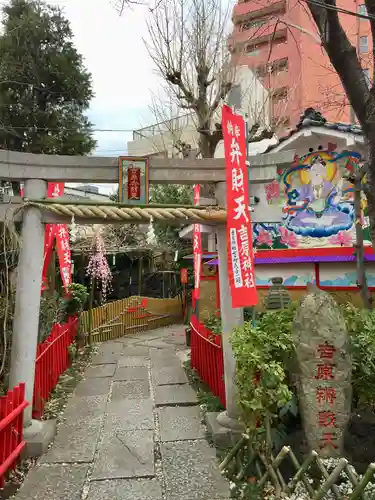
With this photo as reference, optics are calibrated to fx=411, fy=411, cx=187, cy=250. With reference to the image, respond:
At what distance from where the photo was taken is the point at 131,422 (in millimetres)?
6262

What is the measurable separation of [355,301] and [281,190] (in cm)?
301

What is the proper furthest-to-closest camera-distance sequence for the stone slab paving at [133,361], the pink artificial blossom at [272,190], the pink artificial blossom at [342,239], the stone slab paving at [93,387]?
the stone slab paving at [133,361]
the pink artificial blossom at [272,190]
the pink artificial blossom at [342,239]
the stone slab paving at [93,387]

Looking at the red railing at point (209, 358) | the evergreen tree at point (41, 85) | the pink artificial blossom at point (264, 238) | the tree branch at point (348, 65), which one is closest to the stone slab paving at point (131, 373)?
the red railing at point (209, 358)

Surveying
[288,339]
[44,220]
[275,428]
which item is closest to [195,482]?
[275,428]

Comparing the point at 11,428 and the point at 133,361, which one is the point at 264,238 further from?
the point at 11,428

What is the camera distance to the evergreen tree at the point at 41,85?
48.8 ft

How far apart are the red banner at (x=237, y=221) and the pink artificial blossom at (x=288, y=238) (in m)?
4.46

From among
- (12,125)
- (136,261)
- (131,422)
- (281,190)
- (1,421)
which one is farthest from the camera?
(136,261)

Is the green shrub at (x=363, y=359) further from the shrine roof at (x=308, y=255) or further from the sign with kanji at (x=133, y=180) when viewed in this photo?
the shrine roof at (x=308, y=255)

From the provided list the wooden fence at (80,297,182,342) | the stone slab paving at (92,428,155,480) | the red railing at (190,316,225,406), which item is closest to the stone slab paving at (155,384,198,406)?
the red railing at (190,316,225,406)

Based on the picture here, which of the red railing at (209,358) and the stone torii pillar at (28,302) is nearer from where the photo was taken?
the stone torii pillar at (28,302)

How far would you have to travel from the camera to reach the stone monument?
→ 4.01 meters

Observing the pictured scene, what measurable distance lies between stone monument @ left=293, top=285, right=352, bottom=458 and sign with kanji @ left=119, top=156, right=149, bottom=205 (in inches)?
111

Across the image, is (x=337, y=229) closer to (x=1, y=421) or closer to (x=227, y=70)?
(x=227, y=70)
